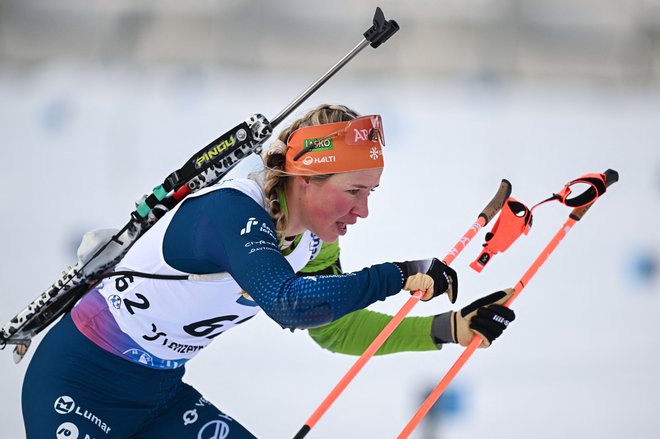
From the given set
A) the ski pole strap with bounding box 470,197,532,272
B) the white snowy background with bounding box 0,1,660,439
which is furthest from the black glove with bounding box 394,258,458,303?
Answer: the white snowy background with bounding box 0,1,660,439

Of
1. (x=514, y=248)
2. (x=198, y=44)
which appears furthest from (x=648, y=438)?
(x=198, y=44)

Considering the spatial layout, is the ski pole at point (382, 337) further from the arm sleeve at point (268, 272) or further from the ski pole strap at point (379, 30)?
the ski pole strap at point (379, 30)

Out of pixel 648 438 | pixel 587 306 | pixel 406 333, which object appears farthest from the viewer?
pixel 587 306

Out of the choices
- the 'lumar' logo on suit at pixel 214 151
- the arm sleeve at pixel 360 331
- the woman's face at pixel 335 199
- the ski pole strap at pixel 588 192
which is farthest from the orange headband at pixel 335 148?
the ski pole strap at pixel 588 192

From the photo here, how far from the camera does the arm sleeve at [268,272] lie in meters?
1.55

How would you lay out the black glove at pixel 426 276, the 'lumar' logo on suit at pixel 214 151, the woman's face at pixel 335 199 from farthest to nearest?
1. the 'lumar' logo on suit at pixel 214 151
2. the woman's face at pixel 335 199
3. the black glove at pixel 426 276

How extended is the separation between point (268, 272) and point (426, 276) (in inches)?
12.6

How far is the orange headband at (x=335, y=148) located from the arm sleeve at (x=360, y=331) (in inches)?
14.5

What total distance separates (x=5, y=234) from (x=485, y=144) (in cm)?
201

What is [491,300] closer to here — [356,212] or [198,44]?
[356,212]

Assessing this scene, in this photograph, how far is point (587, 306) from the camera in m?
3.14

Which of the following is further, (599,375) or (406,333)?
(599,375)

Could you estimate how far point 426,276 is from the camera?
1.67 meters

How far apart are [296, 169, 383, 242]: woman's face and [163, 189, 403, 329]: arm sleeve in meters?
0.16
